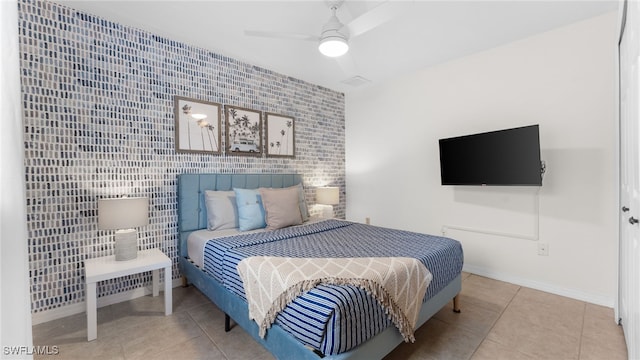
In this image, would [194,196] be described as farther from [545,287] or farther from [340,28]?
[545,287]

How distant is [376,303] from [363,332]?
0.54 feet

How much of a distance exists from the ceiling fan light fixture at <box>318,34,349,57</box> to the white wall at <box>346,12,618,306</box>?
6.48 feet

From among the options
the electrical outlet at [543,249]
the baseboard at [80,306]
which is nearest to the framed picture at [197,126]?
the baseboard at [80,306]

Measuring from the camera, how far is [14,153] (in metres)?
0.59

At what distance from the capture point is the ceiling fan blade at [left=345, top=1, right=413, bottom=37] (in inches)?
69.3

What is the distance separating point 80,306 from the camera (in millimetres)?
2398

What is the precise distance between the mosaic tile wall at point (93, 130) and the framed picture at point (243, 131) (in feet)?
0.48

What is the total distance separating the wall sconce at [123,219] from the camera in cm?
222

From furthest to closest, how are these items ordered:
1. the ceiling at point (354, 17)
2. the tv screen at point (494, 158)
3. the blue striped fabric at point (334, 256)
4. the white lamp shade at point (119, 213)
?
the tv screen at point (494, 158)
the ceiling at point (354, 17)
the white lamp shade at point (119, 213)
the blue striped fabric at point (334, 256)

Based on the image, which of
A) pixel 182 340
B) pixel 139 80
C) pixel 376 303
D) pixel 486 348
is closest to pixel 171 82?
pixel 139 80

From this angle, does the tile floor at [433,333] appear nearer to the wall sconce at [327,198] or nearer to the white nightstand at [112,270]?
the white nightstand at [112,270]

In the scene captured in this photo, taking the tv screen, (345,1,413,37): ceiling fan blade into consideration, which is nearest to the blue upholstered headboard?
(345,1,413,37): ceiling fan blade

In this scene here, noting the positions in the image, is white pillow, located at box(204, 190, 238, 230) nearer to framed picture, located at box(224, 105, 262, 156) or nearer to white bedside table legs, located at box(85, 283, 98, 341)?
framed picture, located at box(224, 105, 262, 156)

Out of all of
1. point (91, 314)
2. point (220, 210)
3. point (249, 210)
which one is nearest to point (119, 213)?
point (91, 314)
